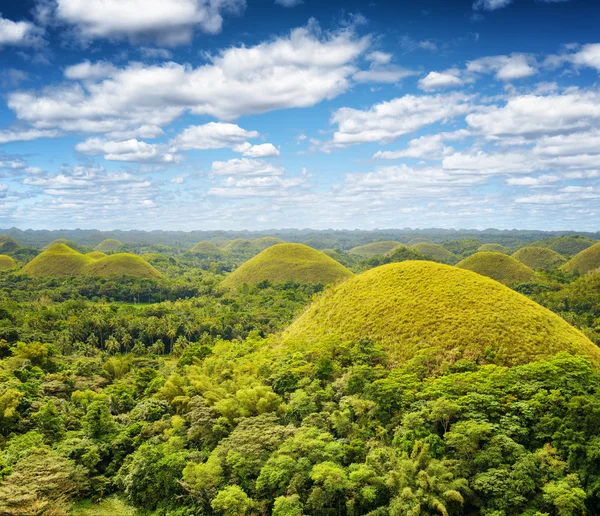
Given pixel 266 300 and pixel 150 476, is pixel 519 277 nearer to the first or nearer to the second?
pixel 266 300

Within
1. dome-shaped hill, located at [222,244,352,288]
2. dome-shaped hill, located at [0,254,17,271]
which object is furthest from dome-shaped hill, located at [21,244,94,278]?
dome-shaped hill, located at [222,244,352,288]

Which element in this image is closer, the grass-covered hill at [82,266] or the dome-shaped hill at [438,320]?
the dome-shaped hill at [438,320]

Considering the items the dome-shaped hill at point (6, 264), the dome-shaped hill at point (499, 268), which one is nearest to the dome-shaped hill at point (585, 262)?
the dome-shaped hill at point (499, 268)

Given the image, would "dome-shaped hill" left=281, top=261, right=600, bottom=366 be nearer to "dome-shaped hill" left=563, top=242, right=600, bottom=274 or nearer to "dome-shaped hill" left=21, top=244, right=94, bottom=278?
"dome-shaped hill" left=21, top=244, right=94, bottom=278

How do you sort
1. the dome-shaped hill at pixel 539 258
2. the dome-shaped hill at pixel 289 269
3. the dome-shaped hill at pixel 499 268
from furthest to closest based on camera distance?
the dome-shaped hill at pixel 539 258 < the dome-shaped hill at pixel 499 268 < the dome-shaped hill at pixel 289 269

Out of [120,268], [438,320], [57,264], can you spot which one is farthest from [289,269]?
[438,320]

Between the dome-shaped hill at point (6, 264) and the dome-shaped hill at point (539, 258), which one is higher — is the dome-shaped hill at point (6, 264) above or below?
above

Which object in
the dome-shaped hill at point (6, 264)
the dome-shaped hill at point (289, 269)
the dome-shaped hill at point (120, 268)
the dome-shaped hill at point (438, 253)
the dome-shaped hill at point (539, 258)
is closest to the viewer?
the dome-shaped hill at point (289, 269)

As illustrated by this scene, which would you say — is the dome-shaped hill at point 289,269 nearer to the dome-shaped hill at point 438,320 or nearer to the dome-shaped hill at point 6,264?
the dome-shaped hill at point 438,320
